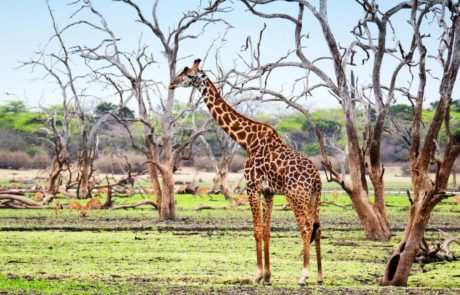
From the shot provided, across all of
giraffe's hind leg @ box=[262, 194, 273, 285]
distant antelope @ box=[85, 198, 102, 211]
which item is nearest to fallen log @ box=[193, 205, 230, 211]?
distant antelope @ box=[85, 198, 102, 211]

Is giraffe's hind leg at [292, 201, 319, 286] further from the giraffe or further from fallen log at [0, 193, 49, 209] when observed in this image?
fallen log at [0, 193, 49, 209]

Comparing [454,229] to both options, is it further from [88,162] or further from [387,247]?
[88,162]

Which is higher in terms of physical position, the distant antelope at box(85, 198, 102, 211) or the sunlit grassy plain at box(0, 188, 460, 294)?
the distant antelope at box(85, 198, 102, 211)

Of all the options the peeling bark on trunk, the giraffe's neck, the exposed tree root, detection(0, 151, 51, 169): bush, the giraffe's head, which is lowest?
the exposed tree root

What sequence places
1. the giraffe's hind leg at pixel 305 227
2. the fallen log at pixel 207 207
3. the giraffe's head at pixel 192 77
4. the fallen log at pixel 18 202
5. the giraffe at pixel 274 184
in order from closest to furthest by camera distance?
the giraffe's hind leg at pixel 305 227 < the giraffe at pixel 274 184 < the giraffe's head at pixel 192 77 < the fallen log at pixel 18 202 < the fallen log at pixel 207 207

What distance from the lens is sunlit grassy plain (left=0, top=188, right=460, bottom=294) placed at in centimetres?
1160

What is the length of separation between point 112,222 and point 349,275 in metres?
12.4

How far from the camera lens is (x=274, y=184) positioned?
40.1ft

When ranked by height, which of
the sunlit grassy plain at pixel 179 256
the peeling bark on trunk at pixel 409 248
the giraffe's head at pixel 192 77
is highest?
the giraffe's head at pixel 192 77

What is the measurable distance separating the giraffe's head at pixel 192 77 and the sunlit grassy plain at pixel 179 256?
2703 millimetres

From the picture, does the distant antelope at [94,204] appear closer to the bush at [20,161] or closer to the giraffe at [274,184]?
the giraffe at [274,184]

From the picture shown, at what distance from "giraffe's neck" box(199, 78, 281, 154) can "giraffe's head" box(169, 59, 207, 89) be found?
84 millimetres

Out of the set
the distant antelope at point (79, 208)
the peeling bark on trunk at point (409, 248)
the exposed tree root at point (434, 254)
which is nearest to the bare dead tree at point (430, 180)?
the peeling bark on trunk at point (409, 248)

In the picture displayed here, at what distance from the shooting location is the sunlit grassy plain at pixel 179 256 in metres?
11.6
